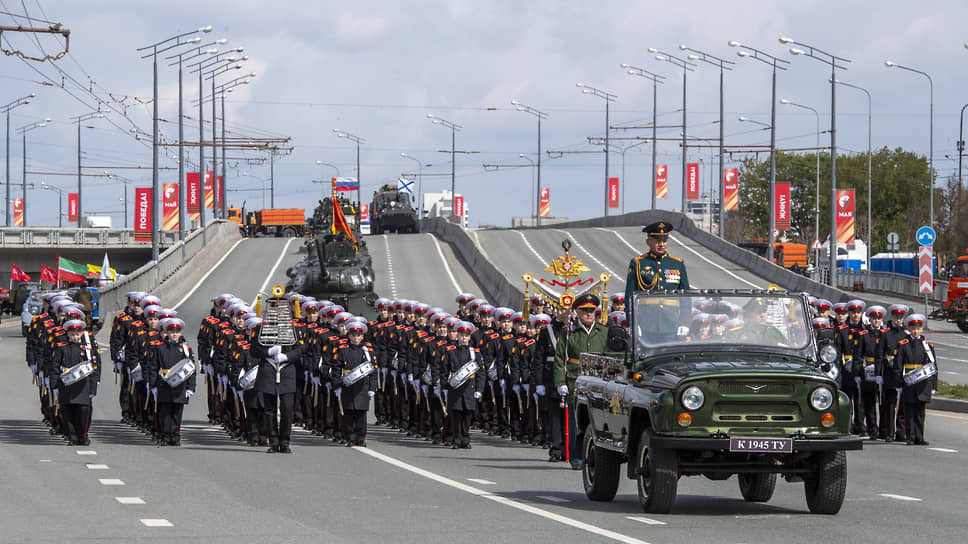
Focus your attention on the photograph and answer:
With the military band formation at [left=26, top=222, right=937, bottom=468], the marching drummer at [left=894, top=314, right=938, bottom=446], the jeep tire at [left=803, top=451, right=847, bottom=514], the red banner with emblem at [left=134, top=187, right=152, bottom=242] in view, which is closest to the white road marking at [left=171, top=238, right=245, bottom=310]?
the red banner with emblem at [left=134, top=187, right=152, bottom=242]

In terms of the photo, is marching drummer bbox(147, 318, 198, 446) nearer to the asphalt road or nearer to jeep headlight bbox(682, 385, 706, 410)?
the asphalt road

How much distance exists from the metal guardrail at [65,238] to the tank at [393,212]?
14.5 meters

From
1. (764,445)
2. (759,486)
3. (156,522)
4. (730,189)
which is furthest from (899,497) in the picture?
(730,189)

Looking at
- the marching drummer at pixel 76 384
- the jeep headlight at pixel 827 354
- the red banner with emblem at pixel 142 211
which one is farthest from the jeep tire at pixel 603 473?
the red banner with emblem at pixel 142 211

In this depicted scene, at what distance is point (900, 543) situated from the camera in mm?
10602

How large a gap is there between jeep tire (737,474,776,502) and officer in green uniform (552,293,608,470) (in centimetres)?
267

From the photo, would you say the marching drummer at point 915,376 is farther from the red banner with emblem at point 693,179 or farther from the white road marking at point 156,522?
the red banner with emblem at point 693,179

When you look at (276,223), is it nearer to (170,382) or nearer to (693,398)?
(170,382)

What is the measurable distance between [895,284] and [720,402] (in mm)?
54774

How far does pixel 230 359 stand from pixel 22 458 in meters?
3.66

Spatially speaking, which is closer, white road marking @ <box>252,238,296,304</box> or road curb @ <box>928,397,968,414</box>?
road curb @ <box>928,397,968,414</box>

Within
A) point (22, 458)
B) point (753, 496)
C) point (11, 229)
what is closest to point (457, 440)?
point (22, 458)

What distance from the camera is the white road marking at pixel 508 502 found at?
11.0 metres

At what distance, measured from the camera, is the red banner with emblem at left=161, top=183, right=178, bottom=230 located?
6825cm
